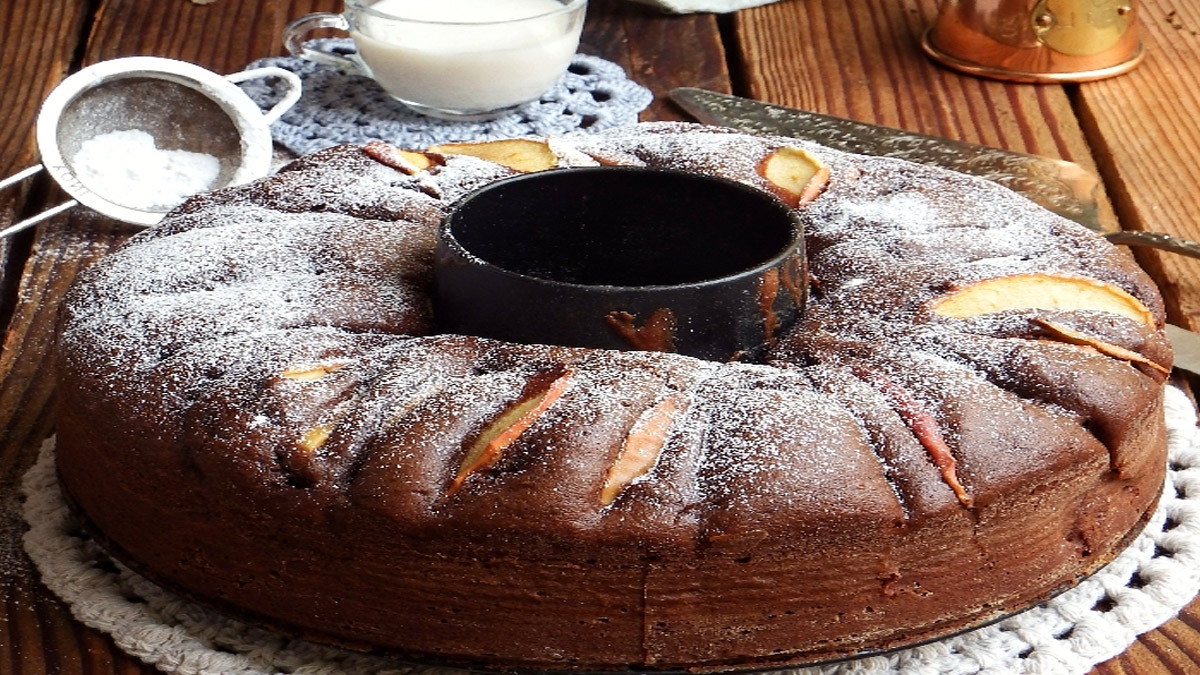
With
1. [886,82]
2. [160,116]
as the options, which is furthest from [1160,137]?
[160,116]

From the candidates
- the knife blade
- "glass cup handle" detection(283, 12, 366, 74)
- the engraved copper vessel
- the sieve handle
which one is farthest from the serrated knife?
the sieve handle

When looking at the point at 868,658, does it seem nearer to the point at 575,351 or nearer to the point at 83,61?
the point at 575,351

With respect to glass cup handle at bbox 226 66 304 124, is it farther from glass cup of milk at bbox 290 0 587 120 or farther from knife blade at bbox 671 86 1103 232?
knife blade at bbox 671 86 1103 232

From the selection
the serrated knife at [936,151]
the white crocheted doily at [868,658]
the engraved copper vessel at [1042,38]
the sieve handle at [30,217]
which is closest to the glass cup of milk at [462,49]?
the serrated knife at [936,151]

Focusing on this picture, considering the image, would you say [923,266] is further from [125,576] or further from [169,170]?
[169,170]

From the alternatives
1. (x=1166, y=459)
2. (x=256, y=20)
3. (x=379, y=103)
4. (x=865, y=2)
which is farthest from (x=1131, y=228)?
(x=256, y=20)

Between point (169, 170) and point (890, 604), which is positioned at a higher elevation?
point (890, 604)

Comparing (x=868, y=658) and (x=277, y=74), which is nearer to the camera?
(x=868, y=658)
